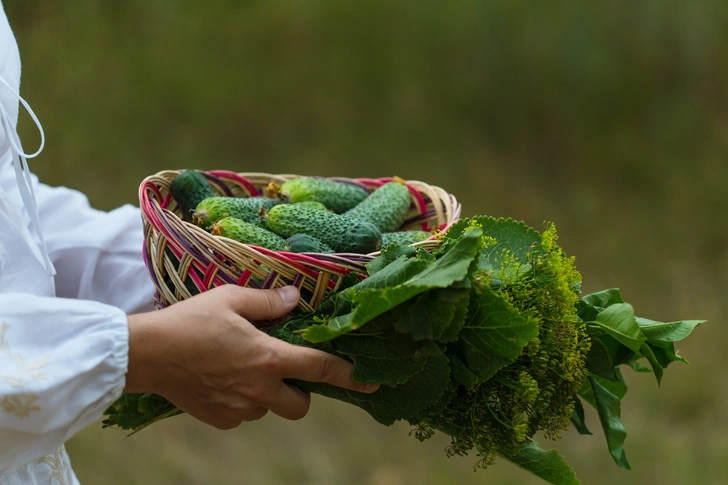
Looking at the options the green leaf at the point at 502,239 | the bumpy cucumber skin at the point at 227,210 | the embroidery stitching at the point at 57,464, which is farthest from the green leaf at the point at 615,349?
the embroidery stitching at the point at 57,464

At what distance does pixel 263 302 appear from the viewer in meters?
0.79

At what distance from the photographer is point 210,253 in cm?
84

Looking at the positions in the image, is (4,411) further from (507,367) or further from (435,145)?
(435,145)

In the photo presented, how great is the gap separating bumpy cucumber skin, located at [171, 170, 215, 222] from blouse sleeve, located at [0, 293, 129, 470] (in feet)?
1.17

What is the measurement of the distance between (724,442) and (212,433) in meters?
1.86

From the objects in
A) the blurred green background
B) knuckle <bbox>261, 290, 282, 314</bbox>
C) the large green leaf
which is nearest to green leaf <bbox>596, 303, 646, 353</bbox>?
the large green leaf

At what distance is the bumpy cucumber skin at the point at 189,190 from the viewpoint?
1.06m

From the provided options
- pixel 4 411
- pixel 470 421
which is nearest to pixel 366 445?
pixel 470 421

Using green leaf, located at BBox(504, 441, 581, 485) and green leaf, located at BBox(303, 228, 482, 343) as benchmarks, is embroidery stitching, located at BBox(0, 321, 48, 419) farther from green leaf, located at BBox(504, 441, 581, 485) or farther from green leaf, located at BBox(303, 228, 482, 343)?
green leaf, located at BBox(504, 441, 581, 485)

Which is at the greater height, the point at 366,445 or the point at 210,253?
the point at 210,253

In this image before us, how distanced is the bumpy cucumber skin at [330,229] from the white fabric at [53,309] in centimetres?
26

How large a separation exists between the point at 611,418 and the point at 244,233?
571mm

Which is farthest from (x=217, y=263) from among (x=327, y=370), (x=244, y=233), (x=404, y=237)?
(x=404, y=237)

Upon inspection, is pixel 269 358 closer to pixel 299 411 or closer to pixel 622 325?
pixel 299 411
